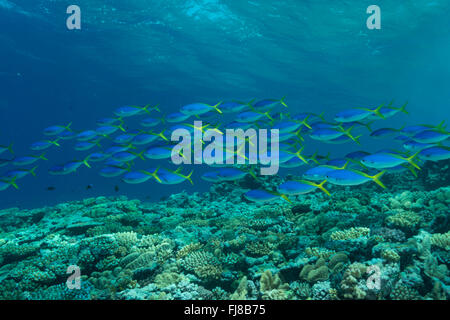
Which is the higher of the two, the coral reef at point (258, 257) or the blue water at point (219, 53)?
the blue water at point (219, 53)

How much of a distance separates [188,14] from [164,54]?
7515 mm

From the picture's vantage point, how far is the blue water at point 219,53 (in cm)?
2045

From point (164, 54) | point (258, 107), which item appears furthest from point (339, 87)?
point (258, 107)

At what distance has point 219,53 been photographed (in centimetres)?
2739

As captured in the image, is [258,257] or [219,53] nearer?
[258,257]

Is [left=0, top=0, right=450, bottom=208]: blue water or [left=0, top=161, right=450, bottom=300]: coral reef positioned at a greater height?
[left=0, top=0, right=450, bottom=208]: blue water

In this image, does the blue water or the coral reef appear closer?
the coral reef

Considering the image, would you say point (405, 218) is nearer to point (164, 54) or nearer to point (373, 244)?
point (373, 244)

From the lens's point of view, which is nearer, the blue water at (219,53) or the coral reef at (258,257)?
the coral reef at (258,257)

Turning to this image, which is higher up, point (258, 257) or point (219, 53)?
point (219, 53)

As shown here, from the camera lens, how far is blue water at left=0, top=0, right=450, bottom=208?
2045 cm

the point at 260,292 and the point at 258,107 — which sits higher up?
the point at 258,107
